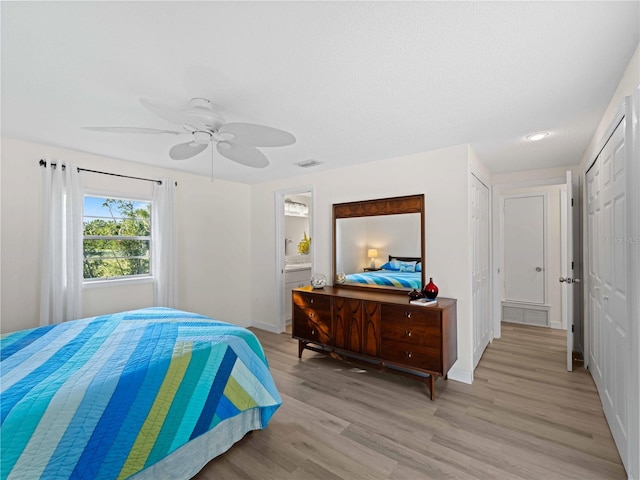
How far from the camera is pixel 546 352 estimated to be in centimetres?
362

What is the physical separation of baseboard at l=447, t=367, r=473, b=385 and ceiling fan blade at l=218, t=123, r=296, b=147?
9.01 feet

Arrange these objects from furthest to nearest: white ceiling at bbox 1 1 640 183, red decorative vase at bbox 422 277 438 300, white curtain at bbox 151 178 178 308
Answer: white curtain at bbox 151 178 178 308 < red decorative vase at bbox 422 277 438 300 < white ceiling at bbox 1 1 640 183

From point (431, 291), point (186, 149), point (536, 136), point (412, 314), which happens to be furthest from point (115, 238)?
point (536, 136)

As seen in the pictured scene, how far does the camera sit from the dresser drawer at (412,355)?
262 cm

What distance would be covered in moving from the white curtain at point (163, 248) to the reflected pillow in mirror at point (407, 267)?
288 centimetres

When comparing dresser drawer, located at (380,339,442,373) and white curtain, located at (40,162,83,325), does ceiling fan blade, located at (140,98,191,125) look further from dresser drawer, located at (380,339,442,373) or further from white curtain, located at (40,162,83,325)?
dresser drawer, located at (380,339,442,373)

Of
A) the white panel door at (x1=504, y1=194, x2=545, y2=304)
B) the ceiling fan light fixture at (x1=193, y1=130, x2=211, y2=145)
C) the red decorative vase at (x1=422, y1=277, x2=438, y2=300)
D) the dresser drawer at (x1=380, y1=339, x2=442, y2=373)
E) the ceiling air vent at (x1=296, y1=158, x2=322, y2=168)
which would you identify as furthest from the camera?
the white panel door at (x1=504, y1=194, x2=545, y2=304)

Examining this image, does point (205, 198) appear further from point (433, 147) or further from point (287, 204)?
point (433, 147)

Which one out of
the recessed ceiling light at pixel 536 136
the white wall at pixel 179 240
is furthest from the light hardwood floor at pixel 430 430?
the recessed ceiling light at pixel 536 136

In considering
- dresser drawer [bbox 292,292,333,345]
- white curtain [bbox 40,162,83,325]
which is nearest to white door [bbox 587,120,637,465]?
dresser drawer [bbox 292,292,333,345]

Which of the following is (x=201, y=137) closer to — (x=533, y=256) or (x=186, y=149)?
(x=186, y=149)

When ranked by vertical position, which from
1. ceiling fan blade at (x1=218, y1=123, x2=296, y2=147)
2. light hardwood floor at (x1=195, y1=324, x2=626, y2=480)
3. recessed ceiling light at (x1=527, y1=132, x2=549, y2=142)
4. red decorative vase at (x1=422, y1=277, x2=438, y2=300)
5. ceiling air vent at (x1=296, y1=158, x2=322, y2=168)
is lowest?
light hardwood floor at (x1=195, y1=324, x2=626, y2=480)

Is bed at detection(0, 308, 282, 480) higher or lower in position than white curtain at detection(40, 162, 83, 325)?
lower

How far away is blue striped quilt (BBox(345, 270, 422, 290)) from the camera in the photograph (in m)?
3.28
